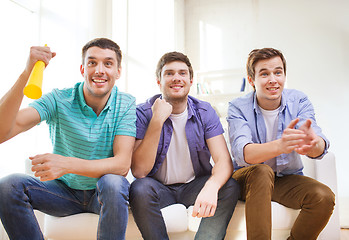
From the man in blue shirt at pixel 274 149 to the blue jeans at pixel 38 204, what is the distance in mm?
521

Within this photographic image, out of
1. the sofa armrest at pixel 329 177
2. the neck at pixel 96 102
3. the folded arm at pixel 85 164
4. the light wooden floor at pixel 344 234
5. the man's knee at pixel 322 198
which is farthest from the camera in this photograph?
the light wooden floor at pixel 344 234

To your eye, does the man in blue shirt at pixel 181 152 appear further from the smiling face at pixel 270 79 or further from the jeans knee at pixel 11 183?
the jeans knee at pixel 11 183

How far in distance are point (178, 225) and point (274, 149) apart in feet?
1.72

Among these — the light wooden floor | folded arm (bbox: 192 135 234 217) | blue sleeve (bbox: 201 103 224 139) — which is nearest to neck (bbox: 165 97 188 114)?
blue sleeve (bbox: 201 103 224 139)

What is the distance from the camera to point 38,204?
1246mm

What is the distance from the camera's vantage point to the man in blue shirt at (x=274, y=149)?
4.07 feet

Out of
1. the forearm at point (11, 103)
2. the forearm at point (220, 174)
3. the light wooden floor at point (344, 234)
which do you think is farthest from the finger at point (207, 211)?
the light wooden floor at point (344, 234)

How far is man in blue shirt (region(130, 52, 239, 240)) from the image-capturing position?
4.35 feet

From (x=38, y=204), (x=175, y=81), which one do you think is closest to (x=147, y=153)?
(x=175, y=81)

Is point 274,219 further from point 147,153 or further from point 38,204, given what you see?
point 38,204

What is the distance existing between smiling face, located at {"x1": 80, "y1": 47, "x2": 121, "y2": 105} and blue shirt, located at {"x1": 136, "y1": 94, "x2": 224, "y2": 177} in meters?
0.23

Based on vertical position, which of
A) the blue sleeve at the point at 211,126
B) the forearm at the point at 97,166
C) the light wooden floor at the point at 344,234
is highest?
the blue sleeve at the point at 211,126

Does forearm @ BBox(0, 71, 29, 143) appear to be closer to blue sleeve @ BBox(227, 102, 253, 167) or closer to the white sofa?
the white sofa

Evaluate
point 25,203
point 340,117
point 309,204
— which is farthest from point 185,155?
point 340,117
